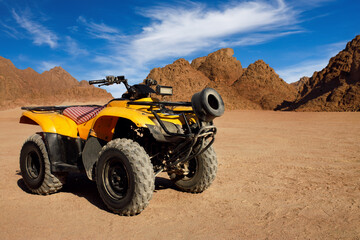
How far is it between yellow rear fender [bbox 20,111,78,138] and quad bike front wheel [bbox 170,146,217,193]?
1.77 meters

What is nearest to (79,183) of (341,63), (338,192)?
(338,192)

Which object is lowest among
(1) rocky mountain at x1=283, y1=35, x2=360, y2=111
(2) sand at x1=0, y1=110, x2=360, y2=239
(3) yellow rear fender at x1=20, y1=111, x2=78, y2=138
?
(2) sand at x1=0, y1=110, x2=360, y2=239

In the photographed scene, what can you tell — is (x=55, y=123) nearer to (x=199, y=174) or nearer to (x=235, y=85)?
(x=199, y=174)

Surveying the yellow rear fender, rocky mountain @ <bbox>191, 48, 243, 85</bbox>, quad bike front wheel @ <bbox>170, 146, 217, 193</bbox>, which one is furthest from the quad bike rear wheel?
rocky mountain @ <bbox>191, 48, 243, 85</bbox>

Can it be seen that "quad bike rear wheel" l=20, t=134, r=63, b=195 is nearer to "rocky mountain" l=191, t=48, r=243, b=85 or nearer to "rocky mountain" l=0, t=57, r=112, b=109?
"rocky mountain" l=191, t=48, r=243, b=85

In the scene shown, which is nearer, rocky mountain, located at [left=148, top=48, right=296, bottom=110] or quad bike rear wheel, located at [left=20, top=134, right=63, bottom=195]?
quad bike rear wheel, located at [left=20, top=134, right=63, bottom=195]

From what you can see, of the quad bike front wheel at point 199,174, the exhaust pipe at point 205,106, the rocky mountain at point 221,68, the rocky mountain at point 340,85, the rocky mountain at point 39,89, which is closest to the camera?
the exhaust pipe at point 205,106

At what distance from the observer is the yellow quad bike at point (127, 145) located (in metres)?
3.51

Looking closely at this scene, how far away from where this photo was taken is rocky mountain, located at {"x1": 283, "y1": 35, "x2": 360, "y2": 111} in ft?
119

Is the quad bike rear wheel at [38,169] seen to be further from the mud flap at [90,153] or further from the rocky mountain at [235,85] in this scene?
the rocky mountain at [235,85]

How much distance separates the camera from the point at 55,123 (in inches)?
177

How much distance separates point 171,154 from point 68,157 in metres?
1.64

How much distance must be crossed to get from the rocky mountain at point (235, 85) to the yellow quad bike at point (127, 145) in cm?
4752

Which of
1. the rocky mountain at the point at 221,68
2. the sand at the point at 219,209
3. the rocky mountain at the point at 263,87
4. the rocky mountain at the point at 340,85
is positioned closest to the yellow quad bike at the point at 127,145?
the sand at the point at 219,209
